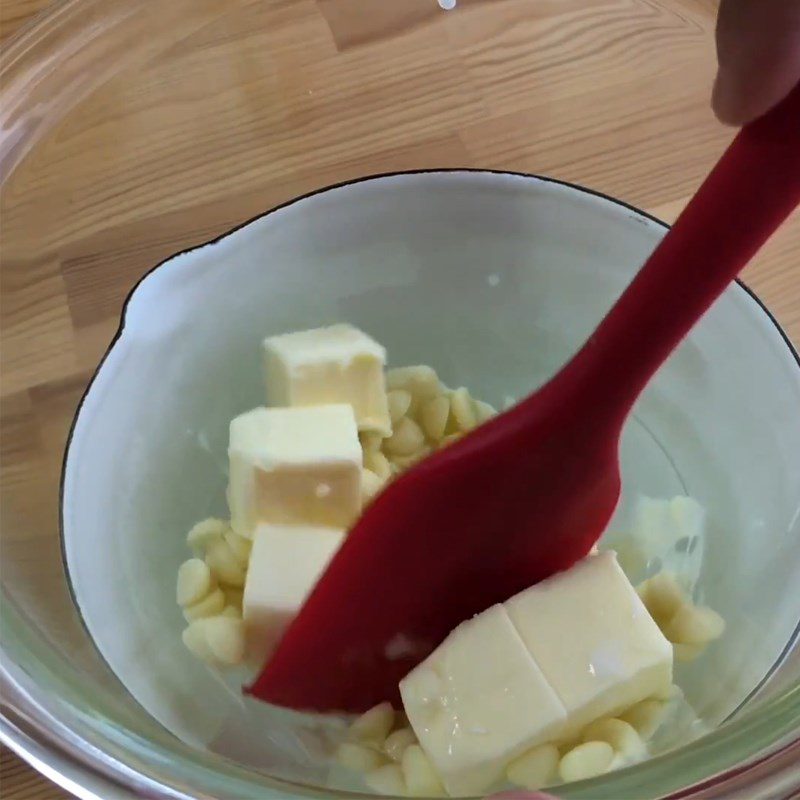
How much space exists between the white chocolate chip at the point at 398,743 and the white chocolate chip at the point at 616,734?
0.37ft

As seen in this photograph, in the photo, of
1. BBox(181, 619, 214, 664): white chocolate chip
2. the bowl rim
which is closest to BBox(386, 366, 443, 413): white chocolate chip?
BBox(181, 619, 214, 664): white chocolate chip

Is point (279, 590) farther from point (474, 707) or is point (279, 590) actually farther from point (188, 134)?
point (188, 134)

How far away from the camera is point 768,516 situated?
0.72 m

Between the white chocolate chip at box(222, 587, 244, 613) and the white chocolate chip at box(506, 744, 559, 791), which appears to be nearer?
the white chocolate chip at box(506, 744, 559, 791)

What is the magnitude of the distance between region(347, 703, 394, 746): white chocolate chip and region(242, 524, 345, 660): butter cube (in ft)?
0.28

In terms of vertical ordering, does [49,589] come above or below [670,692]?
above

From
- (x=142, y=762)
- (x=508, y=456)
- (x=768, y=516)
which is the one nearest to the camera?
(x=142, y=762)

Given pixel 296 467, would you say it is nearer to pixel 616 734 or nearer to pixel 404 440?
pixel 404 440

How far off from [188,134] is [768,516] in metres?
0.51

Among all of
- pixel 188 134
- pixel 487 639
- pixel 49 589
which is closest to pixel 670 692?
pixel 487 639

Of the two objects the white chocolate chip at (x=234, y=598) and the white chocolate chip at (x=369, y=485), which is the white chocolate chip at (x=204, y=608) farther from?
the white chocolate chip at (x=369, y=485)

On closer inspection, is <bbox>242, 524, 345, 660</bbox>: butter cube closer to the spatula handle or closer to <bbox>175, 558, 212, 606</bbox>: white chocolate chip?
<bbox>175, 558, 212, 606</bbox>: white chocolate chip

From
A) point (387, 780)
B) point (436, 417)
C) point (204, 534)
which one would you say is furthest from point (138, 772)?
point (436, 417)

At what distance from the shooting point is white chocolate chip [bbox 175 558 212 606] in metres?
0.71
